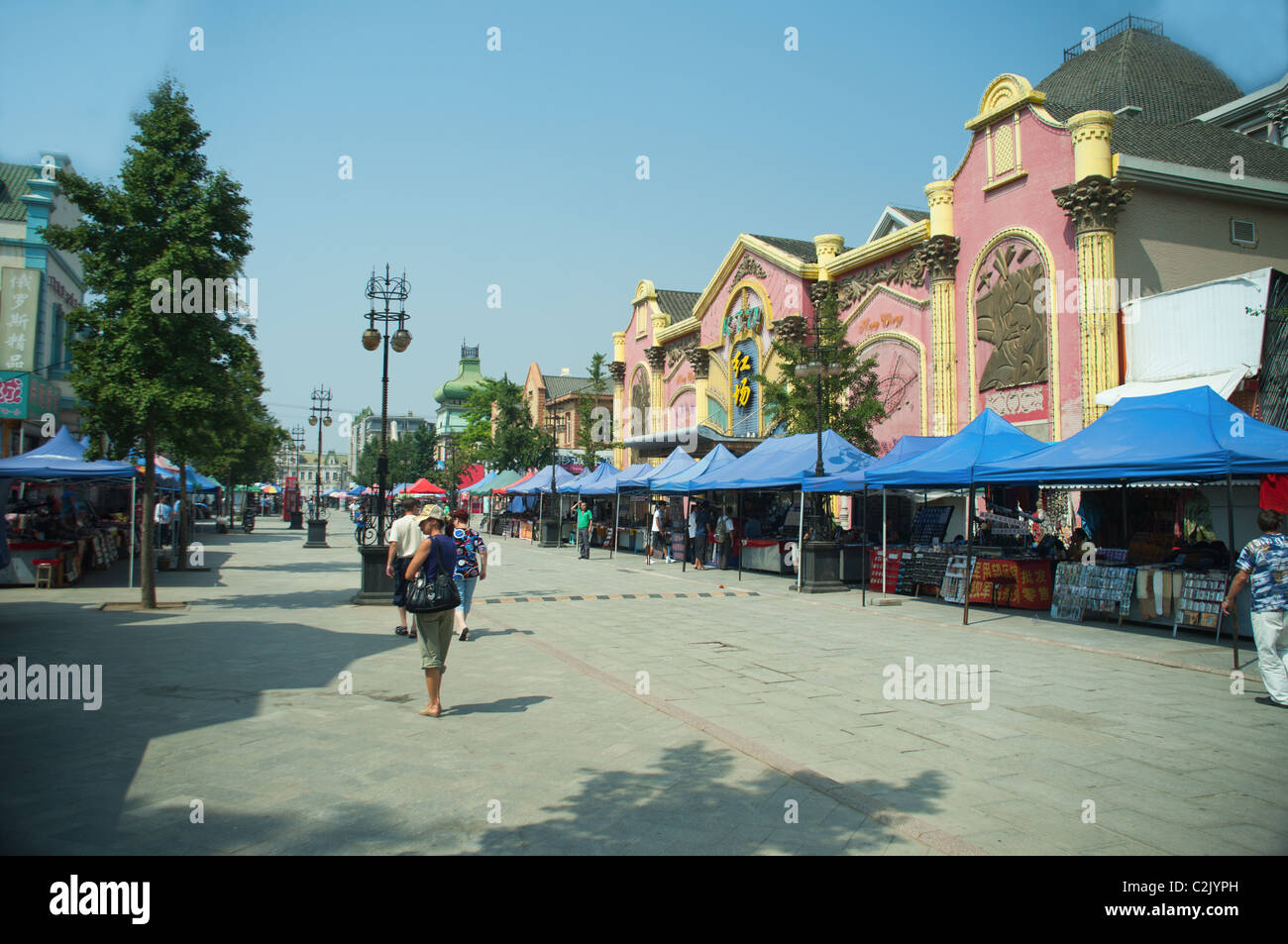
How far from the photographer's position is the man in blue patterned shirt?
A: 301 inches

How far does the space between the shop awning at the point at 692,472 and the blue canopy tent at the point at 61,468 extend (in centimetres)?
1310

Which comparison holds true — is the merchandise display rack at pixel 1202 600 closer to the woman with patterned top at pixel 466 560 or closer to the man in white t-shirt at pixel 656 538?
→ the woman with patterned top at pixel 466 560

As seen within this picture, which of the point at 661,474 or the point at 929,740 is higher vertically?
the point at 661,474

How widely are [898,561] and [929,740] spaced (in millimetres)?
11316

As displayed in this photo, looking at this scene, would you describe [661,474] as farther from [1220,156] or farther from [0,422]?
[0,422]

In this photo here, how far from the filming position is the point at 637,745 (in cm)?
630

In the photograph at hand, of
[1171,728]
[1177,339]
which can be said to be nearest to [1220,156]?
[1177,339]

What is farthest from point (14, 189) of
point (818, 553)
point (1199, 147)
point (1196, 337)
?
point (1199, 147)

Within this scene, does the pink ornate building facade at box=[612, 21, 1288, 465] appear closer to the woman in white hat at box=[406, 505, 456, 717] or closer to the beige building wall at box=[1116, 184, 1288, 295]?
the beige building wall at box=[1116, 184, 1288, 295]

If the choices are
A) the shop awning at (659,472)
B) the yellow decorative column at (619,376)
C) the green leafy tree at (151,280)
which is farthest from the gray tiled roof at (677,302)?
the green leafy tree at (151,280)

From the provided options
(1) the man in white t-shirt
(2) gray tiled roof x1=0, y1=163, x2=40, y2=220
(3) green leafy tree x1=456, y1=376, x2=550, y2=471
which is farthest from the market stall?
(3) green leafy tree x1=456, y1=376, x2=550, y2=471

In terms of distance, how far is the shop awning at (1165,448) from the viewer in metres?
10.6

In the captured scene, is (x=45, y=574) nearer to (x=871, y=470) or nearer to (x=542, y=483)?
(x=871, y=470)
